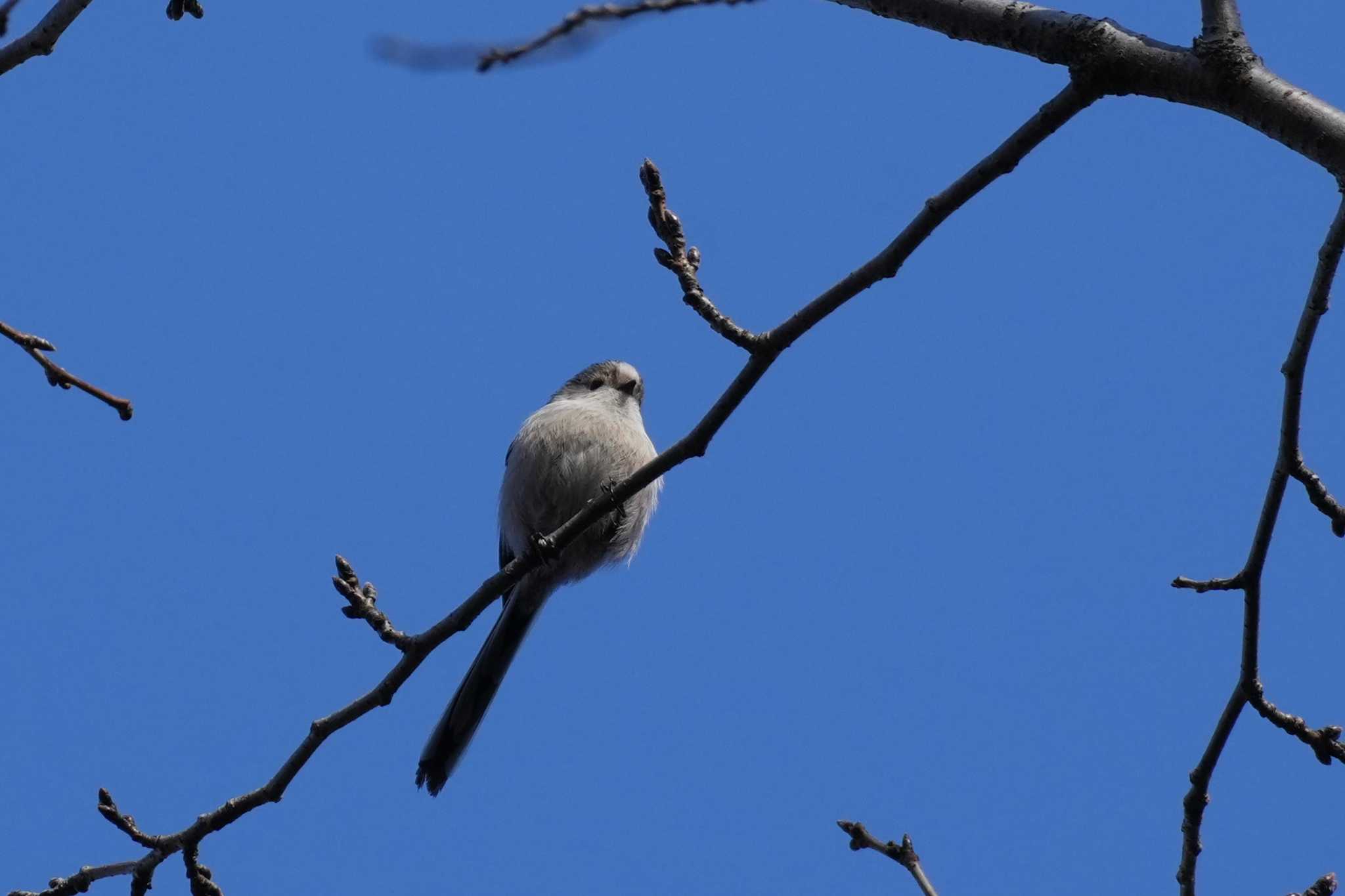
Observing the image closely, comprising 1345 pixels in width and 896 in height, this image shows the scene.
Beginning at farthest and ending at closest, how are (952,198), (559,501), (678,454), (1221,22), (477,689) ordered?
1. (559,501)
2. (477,689)
3. (678,454)
4. (952,198)
5. (1221,22)

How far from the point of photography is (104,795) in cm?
320

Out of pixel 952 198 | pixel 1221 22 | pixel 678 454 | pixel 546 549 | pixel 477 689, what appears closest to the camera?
pixel 1221 22

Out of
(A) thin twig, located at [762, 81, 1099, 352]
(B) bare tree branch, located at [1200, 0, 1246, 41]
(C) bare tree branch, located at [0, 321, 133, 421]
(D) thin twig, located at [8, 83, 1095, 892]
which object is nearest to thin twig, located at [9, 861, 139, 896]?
(D) thin twig, located at [8, 83, 1095, 892]

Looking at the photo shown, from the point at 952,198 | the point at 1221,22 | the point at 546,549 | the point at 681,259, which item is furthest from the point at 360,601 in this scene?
the point at 1221,22

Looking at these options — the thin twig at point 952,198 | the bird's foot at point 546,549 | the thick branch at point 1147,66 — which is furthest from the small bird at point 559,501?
the thick branch at point 1147,66

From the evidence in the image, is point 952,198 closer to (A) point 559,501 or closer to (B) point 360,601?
(B) point 360,601

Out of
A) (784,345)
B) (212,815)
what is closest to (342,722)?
(212,815)

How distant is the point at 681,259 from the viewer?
10.3 ft

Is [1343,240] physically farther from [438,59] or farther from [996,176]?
[438,59]

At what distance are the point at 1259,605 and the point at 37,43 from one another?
280 cm

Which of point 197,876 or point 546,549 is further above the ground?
point 546,549

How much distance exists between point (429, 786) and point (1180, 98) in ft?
10.9

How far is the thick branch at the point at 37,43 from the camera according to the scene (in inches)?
100

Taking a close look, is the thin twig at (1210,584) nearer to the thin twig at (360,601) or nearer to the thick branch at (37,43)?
the thin twig at (360,601)
